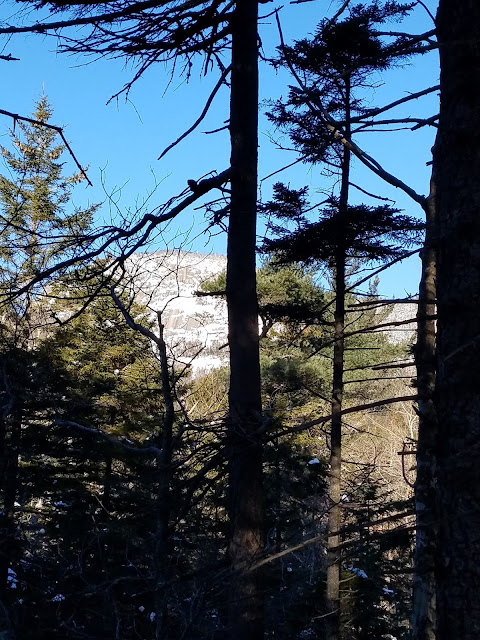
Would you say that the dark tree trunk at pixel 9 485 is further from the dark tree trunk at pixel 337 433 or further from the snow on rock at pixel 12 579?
the dark tree trunk at pixel 337 433

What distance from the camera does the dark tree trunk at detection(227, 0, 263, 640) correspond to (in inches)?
174

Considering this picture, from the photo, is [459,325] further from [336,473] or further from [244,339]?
[336,473]

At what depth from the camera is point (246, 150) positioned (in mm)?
5082

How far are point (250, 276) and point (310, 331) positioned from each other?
11.5m

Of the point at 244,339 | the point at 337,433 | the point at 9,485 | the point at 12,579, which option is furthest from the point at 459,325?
the point at 9,485

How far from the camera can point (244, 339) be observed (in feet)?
15.8

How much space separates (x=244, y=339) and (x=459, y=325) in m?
2.56

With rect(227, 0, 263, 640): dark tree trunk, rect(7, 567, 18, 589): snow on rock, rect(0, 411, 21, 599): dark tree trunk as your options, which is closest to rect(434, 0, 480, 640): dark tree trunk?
rect(227, 0, 263, 640): dark tree trunk

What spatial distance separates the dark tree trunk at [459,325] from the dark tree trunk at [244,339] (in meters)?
1.97

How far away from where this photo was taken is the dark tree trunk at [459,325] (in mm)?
2242

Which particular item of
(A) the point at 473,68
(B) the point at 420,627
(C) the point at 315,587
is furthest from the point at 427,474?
(C) the point at 315,587

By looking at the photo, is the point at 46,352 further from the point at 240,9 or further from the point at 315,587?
the point at 240,9

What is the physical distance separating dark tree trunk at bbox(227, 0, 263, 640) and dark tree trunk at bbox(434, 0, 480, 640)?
77.5 inches

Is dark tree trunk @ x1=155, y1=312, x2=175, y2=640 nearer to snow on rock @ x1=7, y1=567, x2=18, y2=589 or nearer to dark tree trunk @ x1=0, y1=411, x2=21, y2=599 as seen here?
dark tree trunk @ x1=0, y1=411, x2=21, y2=599
